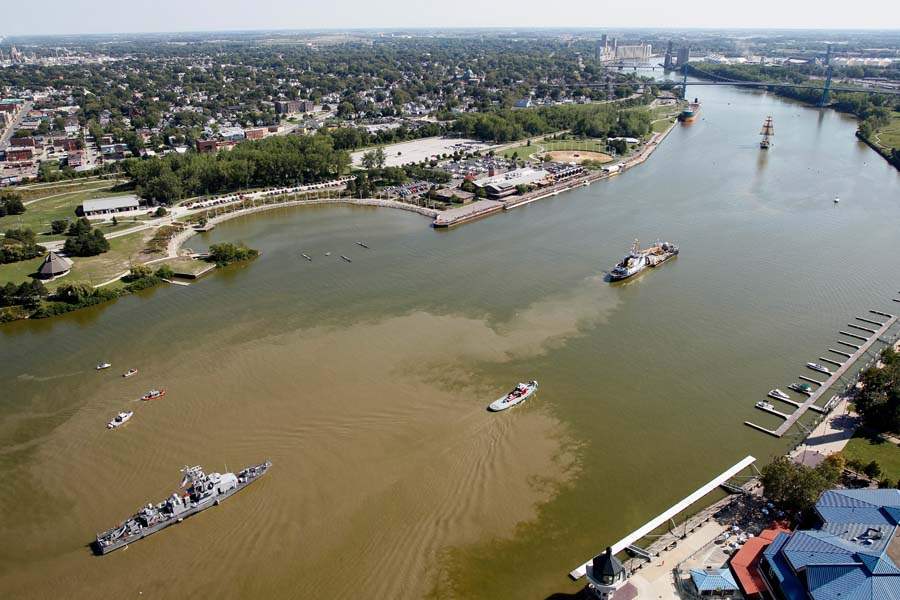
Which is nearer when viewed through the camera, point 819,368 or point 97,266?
point 819,368

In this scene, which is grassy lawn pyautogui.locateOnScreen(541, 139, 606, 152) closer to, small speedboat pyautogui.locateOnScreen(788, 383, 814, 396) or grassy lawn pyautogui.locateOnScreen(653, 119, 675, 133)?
grassy lawn pyautogui.locateOnScreen(653, 119, 675, 133)

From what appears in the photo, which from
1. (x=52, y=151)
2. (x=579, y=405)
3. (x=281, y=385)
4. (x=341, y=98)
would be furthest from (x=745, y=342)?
(x=341, y=98)

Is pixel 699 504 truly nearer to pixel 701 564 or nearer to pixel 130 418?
pixel 701 564

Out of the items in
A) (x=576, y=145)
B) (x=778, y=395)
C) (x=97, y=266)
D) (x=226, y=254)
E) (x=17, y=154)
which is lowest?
(x=778, y=395)

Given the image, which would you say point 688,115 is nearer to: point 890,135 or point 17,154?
point 890,135

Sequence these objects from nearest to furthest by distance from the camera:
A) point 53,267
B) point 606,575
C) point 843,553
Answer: point 843,553 < point 606,575 < point 53,267

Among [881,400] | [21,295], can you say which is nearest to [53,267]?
[21,295]
